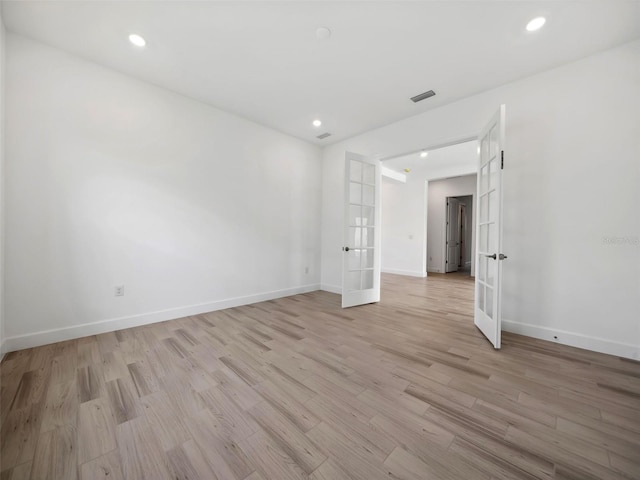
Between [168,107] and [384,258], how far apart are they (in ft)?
20.9

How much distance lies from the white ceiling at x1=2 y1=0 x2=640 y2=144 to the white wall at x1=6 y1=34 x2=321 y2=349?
400 millimetres

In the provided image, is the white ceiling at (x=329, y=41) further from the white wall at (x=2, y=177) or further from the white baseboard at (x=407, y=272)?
the white baseboard at (x=407, y=272)

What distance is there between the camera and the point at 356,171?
394cm

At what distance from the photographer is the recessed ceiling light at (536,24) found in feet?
6.60

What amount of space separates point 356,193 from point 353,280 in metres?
1.43

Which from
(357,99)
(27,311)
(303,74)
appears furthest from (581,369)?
(27,311)

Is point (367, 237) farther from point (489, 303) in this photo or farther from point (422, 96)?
point (422, 96)

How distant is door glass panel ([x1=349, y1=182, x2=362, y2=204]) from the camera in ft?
12.8

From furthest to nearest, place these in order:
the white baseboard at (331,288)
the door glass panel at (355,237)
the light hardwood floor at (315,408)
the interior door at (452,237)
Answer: the interior door at (452,237) < the white baseboard at (331,288) < the door glass panel at (355,237) < the light hardwood floor at (315,408)

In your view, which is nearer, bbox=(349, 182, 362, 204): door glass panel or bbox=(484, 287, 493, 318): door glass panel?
bbox=(484, 287, 493, 318): door glass panel

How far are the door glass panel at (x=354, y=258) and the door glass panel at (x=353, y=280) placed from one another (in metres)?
0.10

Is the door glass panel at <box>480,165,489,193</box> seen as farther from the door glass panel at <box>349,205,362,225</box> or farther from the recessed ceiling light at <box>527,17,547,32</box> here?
the door glass panel at <box>349,205,362,225</box>

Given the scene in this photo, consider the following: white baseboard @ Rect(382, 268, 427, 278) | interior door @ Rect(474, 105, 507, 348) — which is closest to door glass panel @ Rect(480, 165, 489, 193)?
interior door @ Rect(474, 105, 507, 348)

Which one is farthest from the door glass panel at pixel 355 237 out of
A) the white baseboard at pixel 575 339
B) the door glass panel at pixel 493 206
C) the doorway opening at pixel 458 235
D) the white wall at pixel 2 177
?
the doorway opening at pixel 458 235
